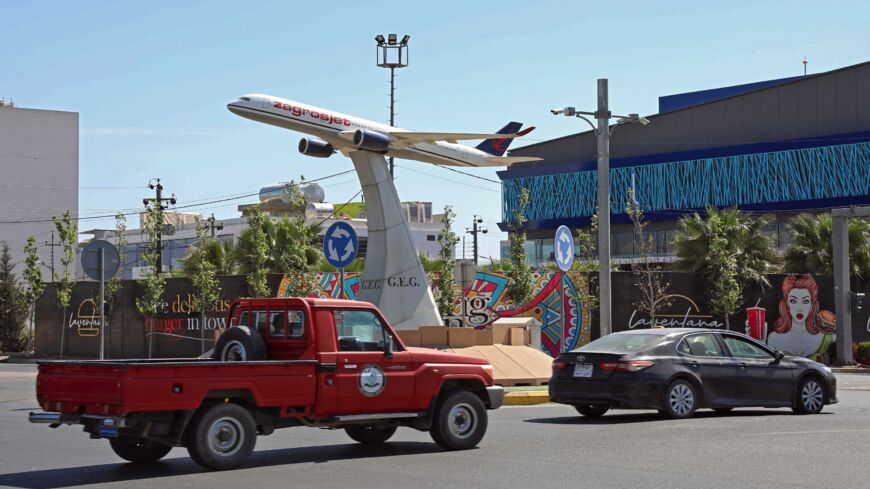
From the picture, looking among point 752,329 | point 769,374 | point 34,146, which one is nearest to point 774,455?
point 769,374

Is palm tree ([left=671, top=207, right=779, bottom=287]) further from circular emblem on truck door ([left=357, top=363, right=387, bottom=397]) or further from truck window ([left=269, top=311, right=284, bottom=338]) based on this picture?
Result: truck window ([left=269, top=311, right=284, bottom=338])

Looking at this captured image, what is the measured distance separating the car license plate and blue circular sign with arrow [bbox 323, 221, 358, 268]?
4896mm

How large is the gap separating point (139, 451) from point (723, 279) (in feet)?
103

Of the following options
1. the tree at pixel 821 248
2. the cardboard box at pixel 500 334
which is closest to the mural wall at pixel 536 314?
the tree at pixel 821 248

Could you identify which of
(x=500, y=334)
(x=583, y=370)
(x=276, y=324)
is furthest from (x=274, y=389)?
(x=500, y=334)

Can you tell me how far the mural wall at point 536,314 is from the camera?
39656mm

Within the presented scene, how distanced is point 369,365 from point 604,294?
1373cm

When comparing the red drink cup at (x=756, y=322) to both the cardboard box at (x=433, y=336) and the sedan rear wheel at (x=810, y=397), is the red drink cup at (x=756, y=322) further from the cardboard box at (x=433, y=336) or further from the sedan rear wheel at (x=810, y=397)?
the sedan rear wheel at (x=810, y=397)

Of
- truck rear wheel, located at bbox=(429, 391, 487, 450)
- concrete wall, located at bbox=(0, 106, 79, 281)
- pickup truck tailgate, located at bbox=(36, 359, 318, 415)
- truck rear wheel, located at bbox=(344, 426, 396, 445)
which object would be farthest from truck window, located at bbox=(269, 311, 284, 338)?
concrete wall, located at bbox=(0, 106, 79, 281)

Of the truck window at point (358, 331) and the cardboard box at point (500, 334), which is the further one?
the cardboard box at point (500, 334)

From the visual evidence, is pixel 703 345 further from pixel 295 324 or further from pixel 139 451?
pixel 139 451

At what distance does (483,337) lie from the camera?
2459 centimetres

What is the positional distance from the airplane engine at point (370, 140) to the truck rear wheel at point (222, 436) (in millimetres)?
15263

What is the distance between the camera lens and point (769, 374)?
1742 cm
